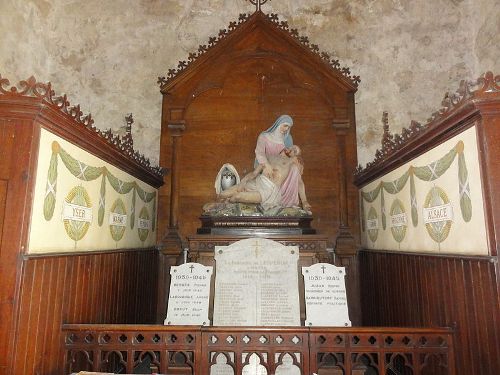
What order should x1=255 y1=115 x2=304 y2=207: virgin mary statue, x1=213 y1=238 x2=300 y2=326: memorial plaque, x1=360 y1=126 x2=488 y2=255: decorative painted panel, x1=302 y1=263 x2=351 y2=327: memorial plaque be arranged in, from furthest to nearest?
x1=255 y1=115 x2=304 y2=207: virgin mary statue, x1=213 y1=238 x2=300 y2=326: memorial plaque, x1=302 y1=263 x2=351 y2=327: memorial plaque, x1=360 y1=126 x2=488 y2=255: decorative painted panel

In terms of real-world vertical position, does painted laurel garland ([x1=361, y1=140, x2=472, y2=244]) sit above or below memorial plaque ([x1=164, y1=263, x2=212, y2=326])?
above

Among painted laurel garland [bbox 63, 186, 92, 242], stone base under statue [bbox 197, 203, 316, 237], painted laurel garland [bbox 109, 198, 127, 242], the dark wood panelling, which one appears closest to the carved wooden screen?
stone base under statue [bbox 197, 203, 316, 237]

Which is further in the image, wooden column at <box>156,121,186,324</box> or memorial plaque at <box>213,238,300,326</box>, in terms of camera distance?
wooden column at <box>156,121,186,324</box>

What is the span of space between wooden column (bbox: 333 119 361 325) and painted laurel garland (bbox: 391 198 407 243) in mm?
1244

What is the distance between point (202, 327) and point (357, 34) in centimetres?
488

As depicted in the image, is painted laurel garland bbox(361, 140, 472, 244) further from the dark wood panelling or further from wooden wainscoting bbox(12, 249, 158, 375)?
wooden wainscoting bbox(12, 249, 158, 375)

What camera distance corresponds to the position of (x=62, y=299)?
2.54 m

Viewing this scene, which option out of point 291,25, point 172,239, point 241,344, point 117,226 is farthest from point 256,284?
point 291,25

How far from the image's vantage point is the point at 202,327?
2.56m

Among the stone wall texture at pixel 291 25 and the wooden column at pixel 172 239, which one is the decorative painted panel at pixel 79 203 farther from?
the stone wall texture at pixel 291 25

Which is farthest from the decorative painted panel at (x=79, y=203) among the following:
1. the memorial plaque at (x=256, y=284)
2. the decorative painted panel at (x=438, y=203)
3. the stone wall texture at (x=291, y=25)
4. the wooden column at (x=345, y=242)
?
the decorative painted panel at (x=438, y=203)

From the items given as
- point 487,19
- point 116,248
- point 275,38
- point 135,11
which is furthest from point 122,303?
point 487,19

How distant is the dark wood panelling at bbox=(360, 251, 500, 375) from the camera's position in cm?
214

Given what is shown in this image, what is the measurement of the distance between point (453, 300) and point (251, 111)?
11.9 feet
